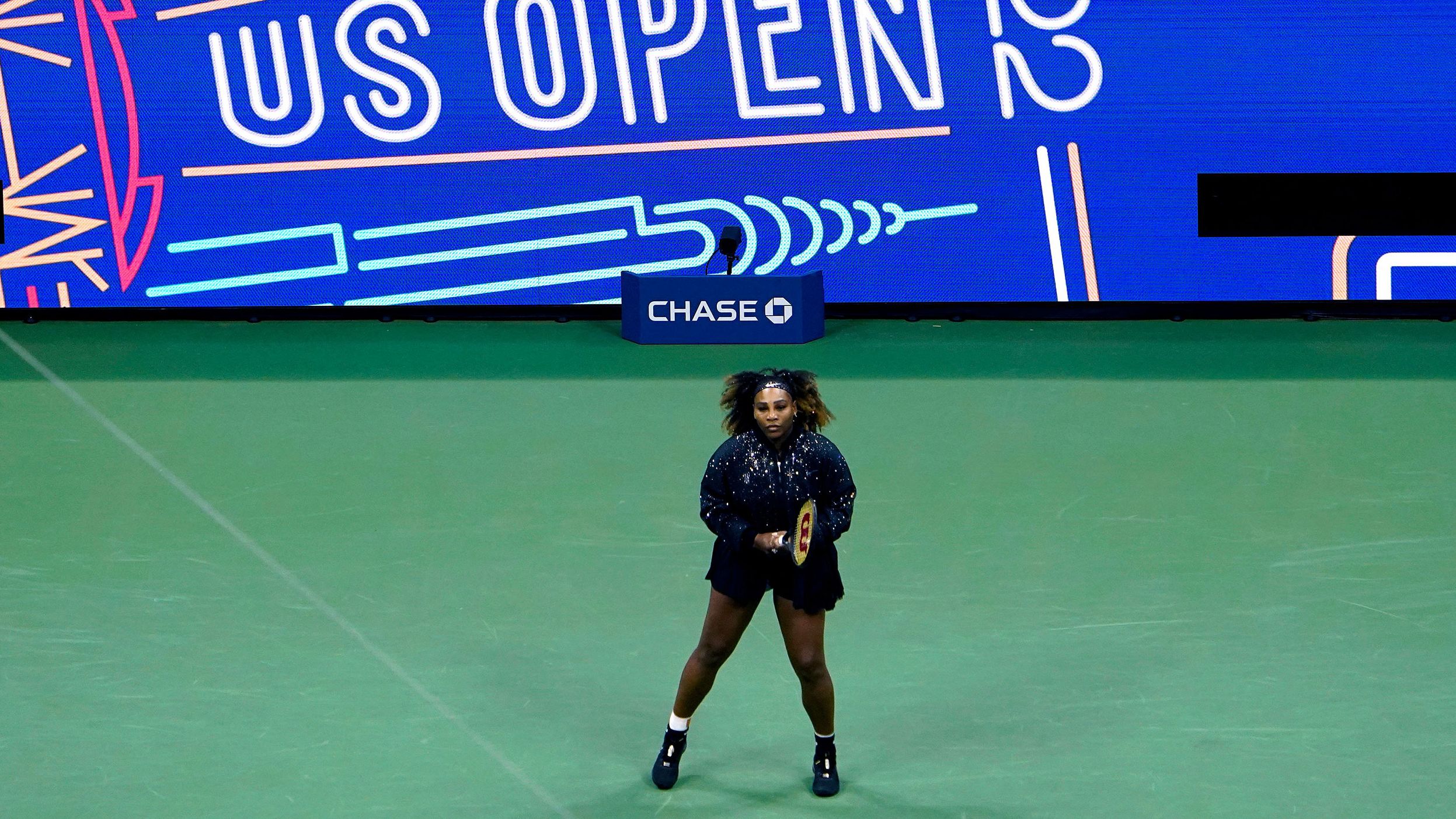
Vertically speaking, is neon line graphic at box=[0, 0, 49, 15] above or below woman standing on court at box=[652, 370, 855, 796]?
above

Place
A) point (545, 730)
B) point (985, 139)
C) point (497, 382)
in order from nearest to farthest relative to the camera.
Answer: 1. point (545, 730)
2. point (497, 382)
3. point (985, 139)

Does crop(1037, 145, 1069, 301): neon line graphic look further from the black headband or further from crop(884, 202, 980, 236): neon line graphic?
the black headband

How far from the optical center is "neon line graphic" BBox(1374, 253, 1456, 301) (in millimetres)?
16234

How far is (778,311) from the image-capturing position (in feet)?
51.4

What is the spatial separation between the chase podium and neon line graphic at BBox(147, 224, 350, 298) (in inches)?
116

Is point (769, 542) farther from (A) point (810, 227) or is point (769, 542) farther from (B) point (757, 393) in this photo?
(A) point (810, 227)

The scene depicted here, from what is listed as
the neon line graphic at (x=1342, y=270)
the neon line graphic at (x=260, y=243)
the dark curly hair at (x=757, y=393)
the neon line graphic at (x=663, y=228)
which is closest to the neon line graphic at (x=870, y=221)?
the neon line graphic at (x=663, y=228)

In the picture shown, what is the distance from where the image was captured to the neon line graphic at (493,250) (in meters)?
16.4


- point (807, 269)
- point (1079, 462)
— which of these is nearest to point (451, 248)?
point (807, 269)

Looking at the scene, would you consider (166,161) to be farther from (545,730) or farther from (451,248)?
(545,730)

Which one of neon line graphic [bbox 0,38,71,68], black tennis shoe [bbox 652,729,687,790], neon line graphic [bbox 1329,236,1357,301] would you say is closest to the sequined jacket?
black tennis shoe [bbox 652,729,687,790]

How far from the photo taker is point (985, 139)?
637 inches

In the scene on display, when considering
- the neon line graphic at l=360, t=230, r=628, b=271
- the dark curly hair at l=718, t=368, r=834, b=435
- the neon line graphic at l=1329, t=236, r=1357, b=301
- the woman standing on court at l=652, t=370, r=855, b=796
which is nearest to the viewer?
the woman standing on court at l=652, t=370, r=855, b=796

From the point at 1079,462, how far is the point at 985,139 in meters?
5.52
